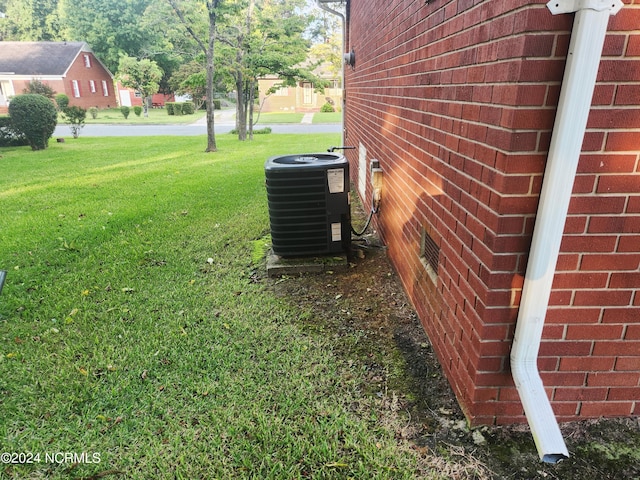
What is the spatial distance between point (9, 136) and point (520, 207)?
55.0ft

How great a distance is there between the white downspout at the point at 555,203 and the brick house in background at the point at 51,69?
42.0m

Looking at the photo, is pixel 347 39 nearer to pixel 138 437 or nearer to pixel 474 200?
pixel 474 200

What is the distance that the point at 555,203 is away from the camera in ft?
5.49

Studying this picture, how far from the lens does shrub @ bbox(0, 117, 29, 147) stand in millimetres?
13778

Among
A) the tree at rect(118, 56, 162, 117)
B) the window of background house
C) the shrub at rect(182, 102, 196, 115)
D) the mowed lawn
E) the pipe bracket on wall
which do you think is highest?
the tree at rect(118, 56, 162, 117)

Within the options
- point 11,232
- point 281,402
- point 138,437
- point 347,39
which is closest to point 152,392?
point 138,437

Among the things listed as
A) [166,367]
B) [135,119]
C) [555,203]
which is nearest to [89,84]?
[135,119]

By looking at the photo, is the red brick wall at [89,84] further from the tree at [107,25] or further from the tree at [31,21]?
the tree at [31,21]

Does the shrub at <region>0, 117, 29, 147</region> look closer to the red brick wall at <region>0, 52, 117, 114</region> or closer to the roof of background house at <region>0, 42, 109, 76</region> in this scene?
the red brick wall at <region>0, 52, 117, 114</region>

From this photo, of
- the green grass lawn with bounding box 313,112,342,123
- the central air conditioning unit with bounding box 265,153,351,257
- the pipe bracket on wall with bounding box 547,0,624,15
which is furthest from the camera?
the green grass lawn with bounding box 313,112,342,123

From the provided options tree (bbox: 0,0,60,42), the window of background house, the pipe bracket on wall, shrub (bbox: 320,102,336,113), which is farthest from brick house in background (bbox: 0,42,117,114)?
the pipe bracket on wall

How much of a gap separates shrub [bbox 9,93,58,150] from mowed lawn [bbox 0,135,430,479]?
373 inches

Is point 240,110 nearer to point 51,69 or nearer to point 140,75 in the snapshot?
point 140,75

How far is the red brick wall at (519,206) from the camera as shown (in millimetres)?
1637
